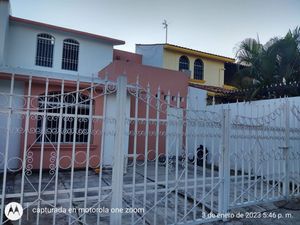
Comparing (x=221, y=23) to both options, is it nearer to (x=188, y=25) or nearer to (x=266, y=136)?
(x=188, y=25)

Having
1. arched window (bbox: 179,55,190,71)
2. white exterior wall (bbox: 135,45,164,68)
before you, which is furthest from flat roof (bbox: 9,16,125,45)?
arched window (bbox: 179,55,190,71)

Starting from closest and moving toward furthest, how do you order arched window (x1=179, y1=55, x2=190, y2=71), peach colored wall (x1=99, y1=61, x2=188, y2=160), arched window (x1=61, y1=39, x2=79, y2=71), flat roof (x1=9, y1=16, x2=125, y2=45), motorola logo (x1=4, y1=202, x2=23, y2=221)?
motorola logo (x1=4, y1=202, x2=23, y2=221) → peach colored wall (x1=99, y1=61, x2=188, y2=160) → flat roof (x1=9, y1=16, x2=125, y2=45) → arched window (x1=61, y1=39, x2=79, y2=71) → arched window (x1=179, y1=55, x2=190, y2=71)

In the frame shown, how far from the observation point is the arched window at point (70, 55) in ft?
40.8

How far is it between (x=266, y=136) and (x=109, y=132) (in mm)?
3645

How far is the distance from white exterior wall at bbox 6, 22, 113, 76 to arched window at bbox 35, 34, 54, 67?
156 millimetres

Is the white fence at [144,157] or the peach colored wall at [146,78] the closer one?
the white fence at [144,157]

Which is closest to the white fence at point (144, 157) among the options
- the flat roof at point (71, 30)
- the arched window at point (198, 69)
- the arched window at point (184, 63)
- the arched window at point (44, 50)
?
the arched window at point (44, 50)

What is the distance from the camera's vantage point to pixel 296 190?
18.6 ft

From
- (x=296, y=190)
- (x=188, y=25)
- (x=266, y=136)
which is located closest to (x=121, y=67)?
(x=188, y=25)

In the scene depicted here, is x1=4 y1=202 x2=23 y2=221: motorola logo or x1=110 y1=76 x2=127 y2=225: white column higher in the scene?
x1=110 y1=76 x2=127 y2=225: white column

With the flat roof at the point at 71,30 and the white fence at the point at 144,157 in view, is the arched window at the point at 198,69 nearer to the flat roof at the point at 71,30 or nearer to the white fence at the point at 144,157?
the flat roof at the point at 71,30

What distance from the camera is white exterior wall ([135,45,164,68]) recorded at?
645 inches

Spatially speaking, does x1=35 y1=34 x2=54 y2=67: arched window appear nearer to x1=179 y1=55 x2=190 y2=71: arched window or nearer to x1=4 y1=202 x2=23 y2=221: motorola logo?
x1=179 y1=55 x2=190 y2=71: arched window

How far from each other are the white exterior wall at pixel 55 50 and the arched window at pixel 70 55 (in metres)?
0.17
